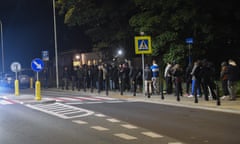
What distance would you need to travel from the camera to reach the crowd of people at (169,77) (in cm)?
1880

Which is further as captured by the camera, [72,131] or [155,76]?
[155,76]

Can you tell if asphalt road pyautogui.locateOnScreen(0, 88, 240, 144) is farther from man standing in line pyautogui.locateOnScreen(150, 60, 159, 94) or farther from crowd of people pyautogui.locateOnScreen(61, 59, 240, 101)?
man standing in line pyautogui.locateOnScreen(150, 60, 159, 94)

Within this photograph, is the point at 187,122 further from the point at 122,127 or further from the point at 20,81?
the point at 20,81

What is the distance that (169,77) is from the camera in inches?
906

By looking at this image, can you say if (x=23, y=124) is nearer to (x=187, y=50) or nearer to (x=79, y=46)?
(x=187, y=50)

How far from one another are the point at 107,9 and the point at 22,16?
112 feet

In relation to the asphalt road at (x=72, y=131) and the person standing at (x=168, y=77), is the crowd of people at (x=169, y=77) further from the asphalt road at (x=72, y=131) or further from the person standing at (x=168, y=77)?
the asphalt road at (x=72, y=131)

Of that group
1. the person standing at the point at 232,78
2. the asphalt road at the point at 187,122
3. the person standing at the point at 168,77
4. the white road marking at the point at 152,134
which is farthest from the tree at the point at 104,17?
the white road marking at the point at 152,134

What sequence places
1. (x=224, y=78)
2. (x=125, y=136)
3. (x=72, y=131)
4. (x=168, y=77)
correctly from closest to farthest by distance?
(x=125, y=136)
(x=72, y=131)
(x=224, y=78)
(x=168, y=77)

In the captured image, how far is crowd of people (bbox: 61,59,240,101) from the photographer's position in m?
18.8

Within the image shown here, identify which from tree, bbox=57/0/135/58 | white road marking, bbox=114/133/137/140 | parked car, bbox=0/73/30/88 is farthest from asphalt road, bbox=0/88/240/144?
parked car, bbox=0/73/30/88

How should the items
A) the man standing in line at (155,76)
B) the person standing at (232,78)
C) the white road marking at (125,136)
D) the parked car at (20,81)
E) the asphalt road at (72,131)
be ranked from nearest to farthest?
the asphalt road at (72,131), the white road marking at (125,136), the person standing at (232,78), the man standing in line at (155,76), the parked car at (20,81)

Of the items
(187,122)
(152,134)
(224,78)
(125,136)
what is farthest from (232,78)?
(125,136)

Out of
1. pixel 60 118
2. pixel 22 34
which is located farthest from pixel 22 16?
pixel 60 118
